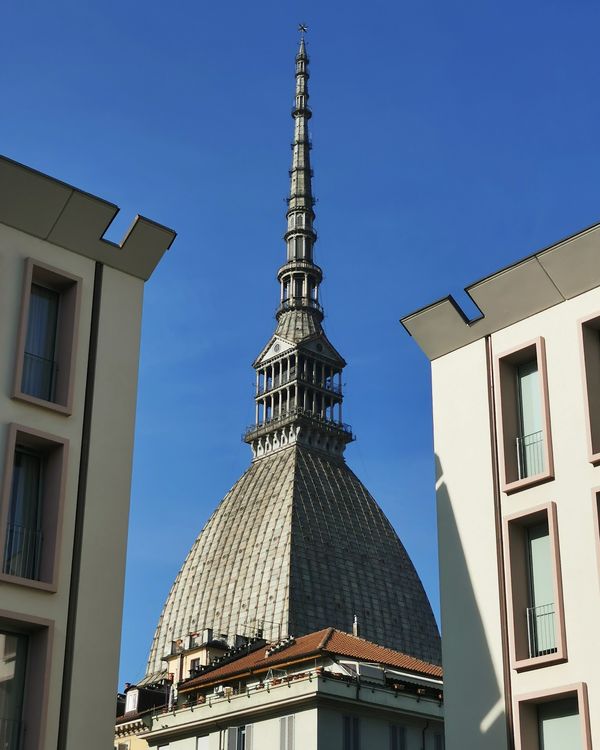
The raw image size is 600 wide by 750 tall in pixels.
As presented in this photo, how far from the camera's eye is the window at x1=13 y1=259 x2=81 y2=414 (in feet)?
84.7

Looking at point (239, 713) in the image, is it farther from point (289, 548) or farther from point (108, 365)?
point (289, 548)

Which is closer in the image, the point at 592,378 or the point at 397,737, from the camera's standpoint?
the point at 592,378

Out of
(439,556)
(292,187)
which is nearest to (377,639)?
(292,187)

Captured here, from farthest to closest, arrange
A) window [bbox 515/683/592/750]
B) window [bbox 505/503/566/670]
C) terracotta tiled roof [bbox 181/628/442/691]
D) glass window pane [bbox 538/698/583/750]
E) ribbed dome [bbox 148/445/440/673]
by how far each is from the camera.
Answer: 1. ribbed dome [bbox 148/445/440/673]
2. terracotta tiled roof [bbox 181/628/442/691]
3. window [bbox 505/503/566/670]
4. glass window pane [bbox 538/698/583/750]
5. window [bbox 515/683/592/750]

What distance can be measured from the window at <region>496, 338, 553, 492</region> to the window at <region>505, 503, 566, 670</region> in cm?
82

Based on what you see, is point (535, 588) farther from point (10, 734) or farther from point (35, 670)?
point (10, 734)

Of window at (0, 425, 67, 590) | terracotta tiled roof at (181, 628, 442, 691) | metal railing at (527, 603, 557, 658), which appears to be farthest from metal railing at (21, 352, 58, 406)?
terracotta tiled roof at (181, 628, 442, 691)

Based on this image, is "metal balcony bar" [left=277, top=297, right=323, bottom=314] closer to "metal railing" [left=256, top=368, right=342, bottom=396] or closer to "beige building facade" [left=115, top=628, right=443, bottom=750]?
"metal railing" [left=256, top=368, right=342, bottom=396]

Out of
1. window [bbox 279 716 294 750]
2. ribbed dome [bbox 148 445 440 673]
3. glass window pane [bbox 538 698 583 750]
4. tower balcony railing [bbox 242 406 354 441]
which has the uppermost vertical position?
tower balcony railing [bbox 242 406 354 441]

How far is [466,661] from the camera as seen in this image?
2714cm

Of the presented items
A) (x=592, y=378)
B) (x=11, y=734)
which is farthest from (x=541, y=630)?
(x=11, y=734)

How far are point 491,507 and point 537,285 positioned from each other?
457cm

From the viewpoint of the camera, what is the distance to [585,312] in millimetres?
27719

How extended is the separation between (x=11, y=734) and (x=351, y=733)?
26.0m
